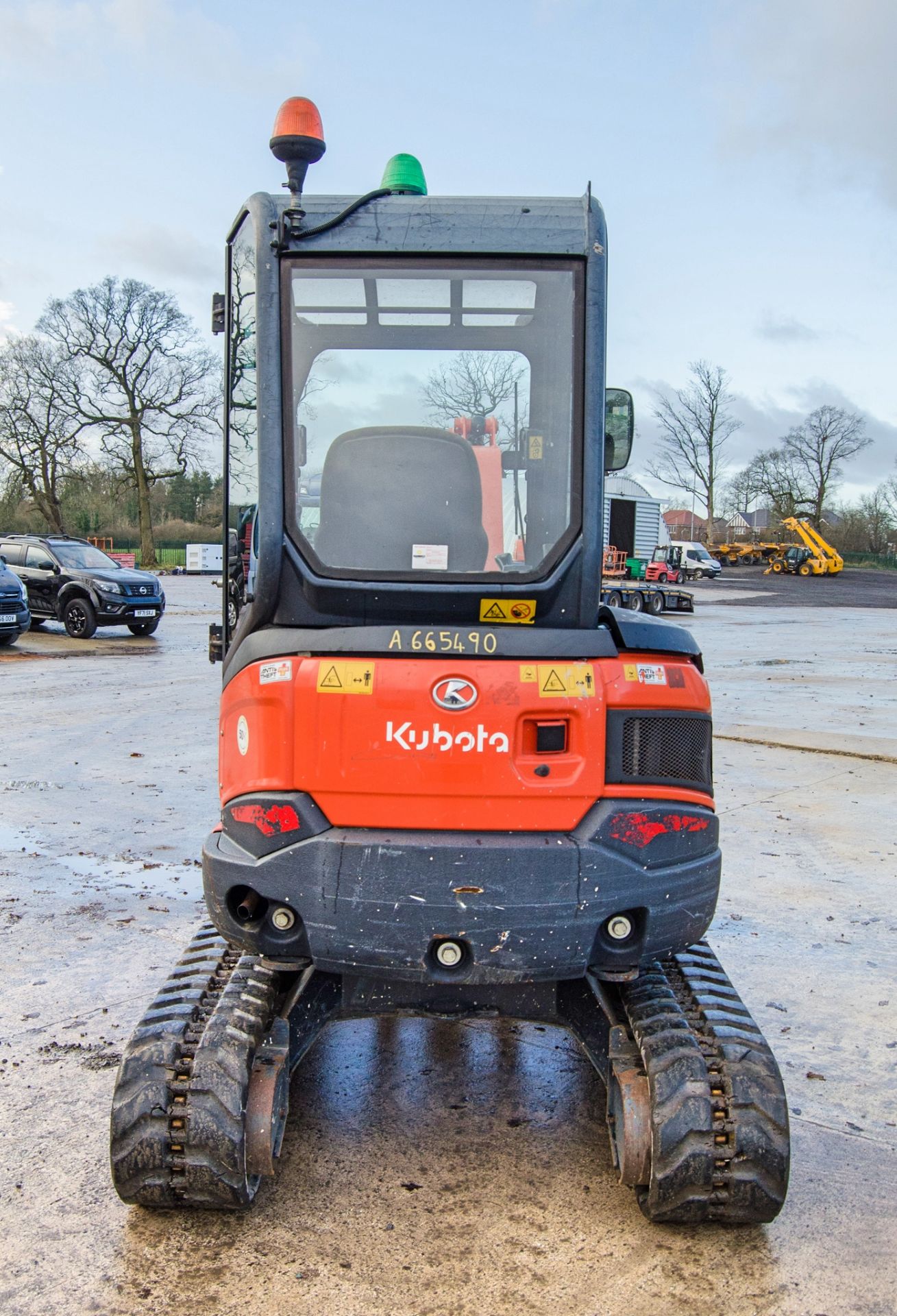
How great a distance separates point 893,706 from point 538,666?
11.3m

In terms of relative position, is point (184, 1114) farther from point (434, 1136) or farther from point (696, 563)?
point (696, 563)

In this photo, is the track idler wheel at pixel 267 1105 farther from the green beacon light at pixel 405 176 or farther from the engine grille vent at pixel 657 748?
the green beacon light at pixel 405 176

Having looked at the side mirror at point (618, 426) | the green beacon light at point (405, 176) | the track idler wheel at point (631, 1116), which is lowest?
the track idler wheel at point (631, 1116)

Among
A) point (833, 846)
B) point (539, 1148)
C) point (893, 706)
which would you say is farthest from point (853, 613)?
point (539, 1148)

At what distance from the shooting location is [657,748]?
3.15 metres

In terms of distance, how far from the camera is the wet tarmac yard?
9.63 ft

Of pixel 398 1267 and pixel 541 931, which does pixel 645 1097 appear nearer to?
pixel 541 931

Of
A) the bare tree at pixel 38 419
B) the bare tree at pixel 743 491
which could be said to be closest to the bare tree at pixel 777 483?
the bare tree at pixel 743 491

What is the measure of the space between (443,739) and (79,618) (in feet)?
62.0

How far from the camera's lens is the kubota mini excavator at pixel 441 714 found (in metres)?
3.02

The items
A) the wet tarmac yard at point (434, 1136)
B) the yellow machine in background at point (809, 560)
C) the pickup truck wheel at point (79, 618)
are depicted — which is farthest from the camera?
the yellow machine in background at point (809, 560)

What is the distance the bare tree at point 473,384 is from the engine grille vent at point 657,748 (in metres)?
0.94

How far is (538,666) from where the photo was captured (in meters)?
3.07

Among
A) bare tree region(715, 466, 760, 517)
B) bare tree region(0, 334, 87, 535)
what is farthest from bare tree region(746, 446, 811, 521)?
bare tree region(0, 334, 87, 535)
